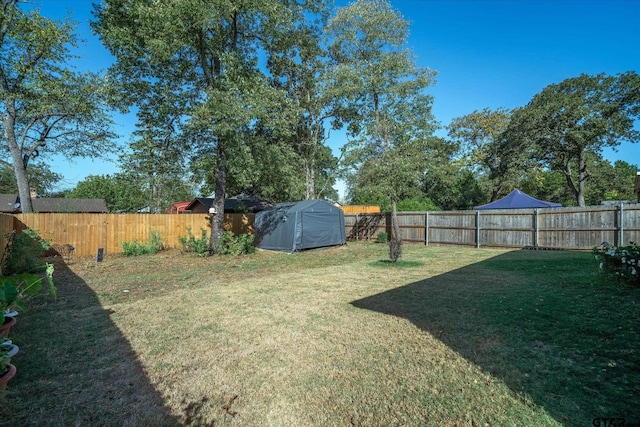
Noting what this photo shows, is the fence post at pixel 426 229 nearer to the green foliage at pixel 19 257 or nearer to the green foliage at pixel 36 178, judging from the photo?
the green foliage at pixel 19 257

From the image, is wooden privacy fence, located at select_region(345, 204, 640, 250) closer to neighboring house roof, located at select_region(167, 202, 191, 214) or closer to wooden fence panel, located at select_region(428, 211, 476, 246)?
wooden fence panel, located at select_region(428, 211, 476, 246)

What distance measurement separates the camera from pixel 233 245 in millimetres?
10391

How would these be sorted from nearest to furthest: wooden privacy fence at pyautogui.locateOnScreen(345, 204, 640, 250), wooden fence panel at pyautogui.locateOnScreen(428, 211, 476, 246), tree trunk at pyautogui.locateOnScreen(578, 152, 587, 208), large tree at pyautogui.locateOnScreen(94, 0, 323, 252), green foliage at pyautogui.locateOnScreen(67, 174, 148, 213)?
large tree at pyautogui.locateOnScreen(94, 0, 323, 252) < wooden privacy fence at pyautogui.locateOnScreen(345, 204, 640, 250) < wooden fence panel at pyautogui.locateOnScreen(428, 211, 476, 246) < tree trunk at pyautogui.locateOnScreen(578, 152, 587, 208) < green foliage at pyautogui.locateOnScreen(67, 174, 148, 213)

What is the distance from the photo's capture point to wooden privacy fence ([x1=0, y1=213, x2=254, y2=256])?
9867 mm

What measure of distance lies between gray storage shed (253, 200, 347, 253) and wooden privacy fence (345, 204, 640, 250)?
129 inches

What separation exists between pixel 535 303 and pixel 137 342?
16.7 feet

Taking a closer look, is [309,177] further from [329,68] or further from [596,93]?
[596,93]

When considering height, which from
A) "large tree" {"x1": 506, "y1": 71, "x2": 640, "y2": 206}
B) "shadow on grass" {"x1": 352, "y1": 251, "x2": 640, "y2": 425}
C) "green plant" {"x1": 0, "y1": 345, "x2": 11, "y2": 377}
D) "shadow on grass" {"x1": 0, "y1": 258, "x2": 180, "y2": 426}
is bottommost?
"shadow on grass" {"x1": 0, "y1": 258, "x2": 180, "y2": 426}

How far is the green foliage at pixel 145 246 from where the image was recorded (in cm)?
1037

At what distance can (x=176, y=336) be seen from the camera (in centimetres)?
340

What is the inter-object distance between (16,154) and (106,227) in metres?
3.83

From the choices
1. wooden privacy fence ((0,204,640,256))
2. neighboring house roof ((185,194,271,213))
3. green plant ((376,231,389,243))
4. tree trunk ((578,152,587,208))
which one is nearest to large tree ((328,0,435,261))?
green plant ((376,231,389,243))

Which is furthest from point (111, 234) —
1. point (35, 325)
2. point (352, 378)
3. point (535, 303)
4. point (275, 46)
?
point (535, 303)

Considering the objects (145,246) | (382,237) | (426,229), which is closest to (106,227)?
(145,246)
